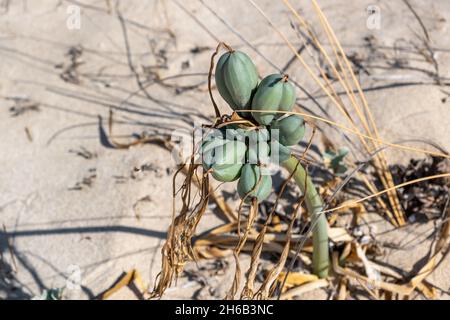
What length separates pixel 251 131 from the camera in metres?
0.89

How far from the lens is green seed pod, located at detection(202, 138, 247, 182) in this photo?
852 mm

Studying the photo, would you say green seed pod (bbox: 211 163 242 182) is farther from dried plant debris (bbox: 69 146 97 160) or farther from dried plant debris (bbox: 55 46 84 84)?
dried plant debris (bbox: 55 46 84 84)

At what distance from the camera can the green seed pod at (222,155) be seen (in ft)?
2.79

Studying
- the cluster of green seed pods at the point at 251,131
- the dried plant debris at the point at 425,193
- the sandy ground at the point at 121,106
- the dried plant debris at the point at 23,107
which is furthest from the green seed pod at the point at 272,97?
the dried plant debris at the point at 23,107

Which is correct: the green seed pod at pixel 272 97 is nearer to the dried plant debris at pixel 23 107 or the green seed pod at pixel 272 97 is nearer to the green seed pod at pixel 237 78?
the green seed pod at pixel 237 78

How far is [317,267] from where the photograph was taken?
4.41ft

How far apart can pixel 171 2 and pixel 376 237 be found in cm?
130

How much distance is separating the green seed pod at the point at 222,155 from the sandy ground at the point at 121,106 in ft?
1.57

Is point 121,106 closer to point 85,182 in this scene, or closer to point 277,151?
point 85,182

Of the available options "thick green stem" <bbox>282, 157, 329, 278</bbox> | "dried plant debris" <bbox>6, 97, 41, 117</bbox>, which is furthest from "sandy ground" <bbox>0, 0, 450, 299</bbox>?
"thick green stem" <bbox>282, 157, 329, 278</bbox>

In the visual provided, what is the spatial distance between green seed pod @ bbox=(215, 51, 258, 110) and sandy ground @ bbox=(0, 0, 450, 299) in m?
0.42

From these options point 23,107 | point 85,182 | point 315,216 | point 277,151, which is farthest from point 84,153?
point 277,151
